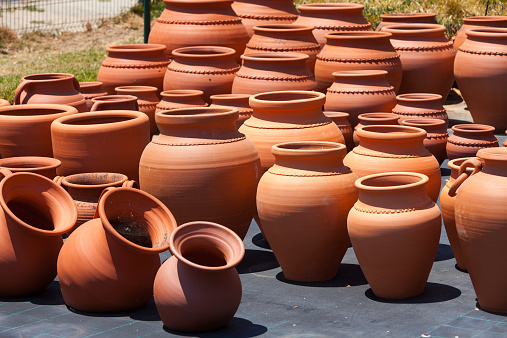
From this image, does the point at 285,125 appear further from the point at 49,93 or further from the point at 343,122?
the point at 49,93

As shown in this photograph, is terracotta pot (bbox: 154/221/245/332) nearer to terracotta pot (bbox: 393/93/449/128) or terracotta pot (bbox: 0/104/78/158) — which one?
terracotta pot (bbox: 0/104/78/158)

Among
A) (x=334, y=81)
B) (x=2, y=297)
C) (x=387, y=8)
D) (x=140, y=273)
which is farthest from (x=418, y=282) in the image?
(x=387, y=8)

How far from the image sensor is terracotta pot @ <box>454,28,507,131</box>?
9.04m

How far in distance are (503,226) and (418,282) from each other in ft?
2.18

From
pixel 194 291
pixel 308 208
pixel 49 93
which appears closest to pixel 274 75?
pixel 49 93

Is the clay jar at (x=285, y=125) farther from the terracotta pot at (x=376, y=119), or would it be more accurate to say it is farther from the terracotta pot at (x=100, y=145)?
the terracotta pot at (x=100, y=145)

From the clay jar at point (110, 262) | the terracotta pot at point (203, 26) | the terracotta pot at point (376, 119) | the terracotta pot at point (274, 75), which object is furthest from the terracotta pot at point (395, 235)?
the terracotta pot at point (203, 26)

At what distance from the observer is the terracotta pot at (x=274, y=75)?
7.25m

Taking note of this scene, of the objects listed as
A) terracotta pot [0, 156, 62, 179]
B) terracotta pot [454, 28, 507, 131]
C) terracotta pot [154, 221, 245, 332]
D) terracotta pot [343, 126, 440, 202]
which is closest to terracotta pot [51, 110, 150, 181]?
terracotta pot [0, 156, 62, 179]

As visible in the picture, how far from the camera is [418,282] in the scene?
4934mm

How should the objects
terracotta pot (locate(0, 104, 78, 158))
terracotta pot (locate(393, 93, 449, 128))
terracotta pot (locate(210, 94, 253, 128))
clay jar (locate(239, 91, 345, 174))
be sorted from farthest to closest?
terracotta pot (locate(393, 93, 449, 128))
terracotta pot (locate(210, 94, 253, 128))
terracotta pot (locate(0, 104, 78, 158))
clay jar (locate(239, 91, 345, 174))

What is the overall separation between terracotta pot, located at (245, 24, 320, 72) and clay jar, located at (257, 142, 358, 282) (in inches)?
117

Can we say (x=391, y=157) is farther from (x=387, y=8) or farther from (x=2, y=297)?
(x=387, y=8)

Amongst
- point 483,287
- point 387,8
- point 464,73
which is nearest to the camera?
point 483,287
